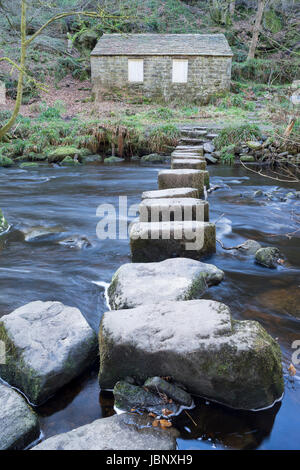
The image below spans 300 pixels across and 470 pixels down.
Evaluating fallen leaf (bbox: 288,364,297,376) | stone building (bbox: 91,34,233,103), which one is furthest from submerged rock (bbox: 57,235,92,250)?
stone building (bbox: 91,34,233,103)

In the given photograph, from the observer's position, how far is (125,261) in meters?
4.41

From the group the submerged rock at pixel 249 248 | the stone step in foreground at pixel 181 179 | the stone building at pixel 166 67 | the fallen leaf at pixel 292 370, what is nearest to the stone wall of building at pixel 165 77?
the stone building at pixel 166 67

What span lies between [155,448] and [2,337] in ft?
4.30

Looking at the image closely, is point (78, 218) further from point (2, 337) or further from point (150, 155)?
point (150, 155)

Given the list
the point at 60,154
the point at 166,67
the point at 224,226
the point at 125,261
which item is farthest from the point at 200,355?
the point at 166,67

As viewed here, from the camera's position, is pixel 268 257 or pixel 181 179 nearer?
pixel 268 257

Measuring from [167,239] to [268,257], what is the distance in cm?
125

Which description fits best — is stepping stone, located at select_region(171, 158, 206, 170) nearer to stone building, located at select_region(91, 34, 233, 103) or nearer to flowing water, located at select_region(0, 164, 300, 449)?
flowing water, located at select_region(0, 164, 300, 449)

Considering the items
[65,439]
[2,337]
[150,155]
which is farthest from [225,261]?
[150,155]

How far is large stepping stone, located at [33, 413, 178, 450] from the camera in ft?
5.84

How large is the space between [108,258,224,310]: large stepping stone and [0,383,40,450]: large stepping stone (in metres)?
1.08

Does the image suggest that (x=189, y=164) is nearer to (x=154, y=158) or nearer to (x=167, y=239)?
(x=167, y=239)

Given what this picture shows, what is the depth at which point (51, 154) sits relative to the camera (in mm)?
11742

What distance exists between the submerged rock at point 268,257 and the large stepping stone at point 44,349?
7.63 feet
